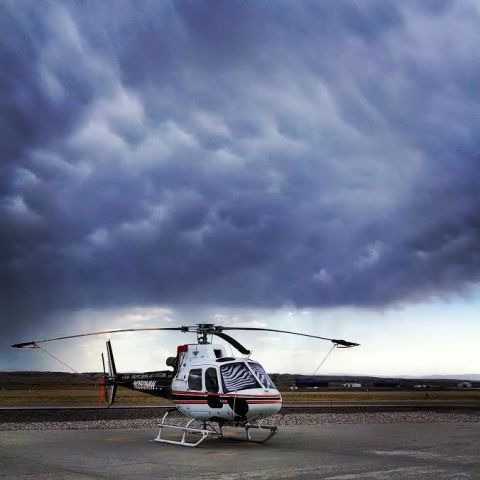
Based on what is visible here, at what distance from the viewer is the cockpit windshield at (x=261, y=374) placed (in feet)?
62.6

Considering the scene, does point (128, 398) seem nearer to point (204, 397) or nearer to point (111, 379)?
point (111, 379)

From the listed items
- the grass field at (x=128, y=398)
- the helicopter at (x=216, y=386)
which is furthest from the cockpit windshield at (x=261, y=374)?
the grass field at (x=128, y=398)

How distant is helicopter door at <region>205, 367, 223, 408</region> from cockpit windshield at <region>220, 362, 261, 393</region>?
354 mm

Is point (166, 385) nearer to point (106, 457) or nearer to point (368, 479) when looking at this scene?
point (106, 457)

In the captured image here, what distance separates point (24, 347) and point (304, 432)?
1226 centimetres

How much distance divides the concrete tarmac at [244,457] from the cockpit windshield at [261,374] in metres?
1.99

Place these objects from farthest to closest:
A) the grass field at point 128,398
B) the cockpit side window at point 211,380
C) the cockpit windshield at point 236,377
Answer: the grass field at point 128,398 < the cockpit side window at point 211,380 < the cockpit windshield at point 236,377

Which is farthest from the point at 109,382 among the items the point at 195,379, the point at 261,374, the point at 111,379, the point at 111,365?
the point at 261,374

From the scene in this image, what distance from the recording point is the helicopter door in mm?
19297

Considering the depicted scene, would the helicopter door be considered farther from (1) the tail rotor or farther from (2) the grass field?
(2) the grass field

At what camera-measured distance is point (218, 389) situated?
1930 cm

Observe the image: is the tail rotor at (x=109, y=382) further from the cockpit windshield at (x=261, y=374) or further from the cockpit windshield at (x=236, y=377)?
the cockpit windshield at (x=261, y=374)

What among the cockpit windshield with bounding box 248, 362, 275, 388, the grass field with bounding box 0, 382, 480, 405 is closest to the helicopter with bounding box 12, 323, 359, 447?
the cockpit windshield with bounding box 248, 362, 275, 388

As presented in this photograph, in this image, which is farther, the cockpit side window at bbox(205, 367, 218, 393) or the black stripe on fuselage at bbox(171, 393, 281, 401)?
the cockpit side window at bbox(205, 367, 218, 393)
